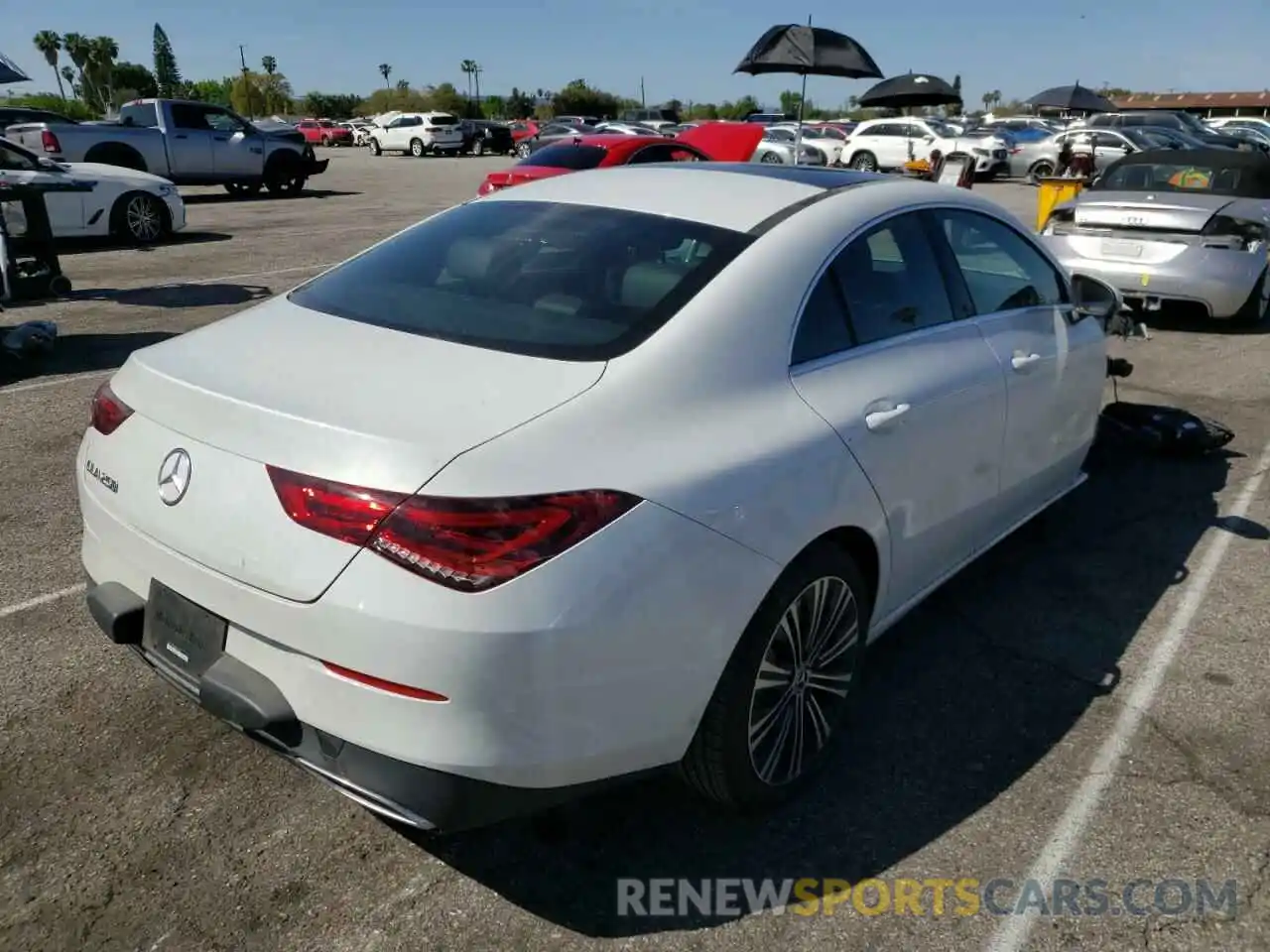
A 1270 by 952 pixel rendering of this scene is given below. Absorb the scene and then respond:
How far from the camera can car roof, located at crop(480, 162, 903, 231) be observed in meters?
3.03

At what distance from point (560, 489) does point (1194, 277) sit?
8.00 m

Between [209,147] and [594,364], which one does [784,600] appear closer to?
[594,364]

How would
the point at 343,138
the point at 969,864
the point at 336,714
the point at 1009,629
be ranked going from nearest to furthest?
the point at 336,714 → the point at 969,864 → the point at 1009,629 → the point at 343,138

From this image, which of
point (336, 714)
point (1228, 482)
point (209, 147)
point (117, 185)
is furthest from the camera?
point (209, 147)

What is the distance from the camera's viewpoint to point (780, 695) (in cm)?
264

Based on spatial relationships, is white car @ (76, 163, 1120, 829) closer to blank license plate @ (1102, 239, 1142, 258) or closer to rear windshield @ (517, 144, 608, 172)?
blank license plate @ (1102, 239, 1142, 258)

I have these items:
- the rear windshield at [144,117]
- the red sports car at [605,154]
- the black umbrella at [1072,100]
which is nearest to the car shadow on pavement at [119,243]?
the red sports car at [605,154]

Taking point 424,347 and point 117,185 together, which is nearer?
point 424,347

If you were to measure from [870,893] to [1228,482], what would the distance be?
399 centimetres

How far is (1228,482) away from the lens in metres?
5.41

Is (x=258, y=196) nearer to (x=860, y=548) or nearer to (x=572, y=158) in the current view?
(x=572, y=158)

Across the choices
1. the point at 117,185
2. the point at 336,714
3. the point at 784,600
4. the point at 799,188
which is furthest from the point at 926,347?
the point at 117,185

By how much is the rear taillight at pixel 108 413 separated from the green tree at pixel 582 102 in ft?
259

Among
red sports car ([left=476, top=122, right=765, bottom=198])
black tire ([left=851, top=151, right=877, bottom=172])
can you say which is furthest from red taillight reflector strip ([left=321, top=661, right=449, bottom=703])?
black tire ([left=851, top=151, right=877, bottom=172])
